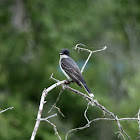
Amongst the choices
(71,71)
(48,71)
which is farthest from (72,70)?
(48,71)

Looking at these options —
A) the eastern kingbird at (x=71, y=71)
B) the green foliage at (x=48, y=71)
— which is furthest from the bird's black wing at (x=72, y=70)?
the green foliage at (x=48, y=71)

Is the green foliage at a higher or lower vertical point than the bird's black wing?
higher

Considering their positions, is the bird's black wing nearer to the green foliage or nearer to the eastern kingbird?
the eastern kingbird

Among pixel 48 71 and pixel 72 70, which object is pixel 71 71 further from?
pixel 48 71

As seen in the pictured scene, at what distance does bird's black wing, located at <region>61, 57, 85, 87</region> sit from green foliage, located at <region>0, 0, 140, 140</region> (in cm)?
430

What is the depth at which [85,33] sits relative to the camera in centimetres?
A: 1365

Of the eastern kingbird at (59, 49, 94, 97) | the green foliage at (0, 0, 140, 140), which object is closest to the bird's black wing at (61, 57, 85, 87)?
the eastern kingbird at (59, 49, 94, 97)

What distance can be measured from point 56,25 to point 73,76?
24.5 ft

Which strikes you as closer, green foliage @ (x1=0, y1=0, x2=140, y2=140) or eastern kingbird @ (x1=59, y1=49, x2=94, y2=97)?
eastern kingbird @ (x1=59, y1=49, x2=94, y2=97)

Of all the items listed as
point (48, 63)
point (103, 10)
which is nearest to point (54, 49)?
point (48, 63)

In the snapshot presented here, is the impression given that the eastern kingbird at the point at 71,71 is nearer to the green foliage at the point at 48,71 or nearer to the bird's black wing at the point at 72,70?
the bird's black wing at the point at 72,70

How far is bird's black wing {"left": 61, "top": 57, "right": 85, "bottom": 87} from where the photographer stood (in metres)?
5.84

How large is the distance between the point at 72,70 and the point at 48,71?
231 inches

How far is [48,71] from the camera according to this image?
38.9 feet
